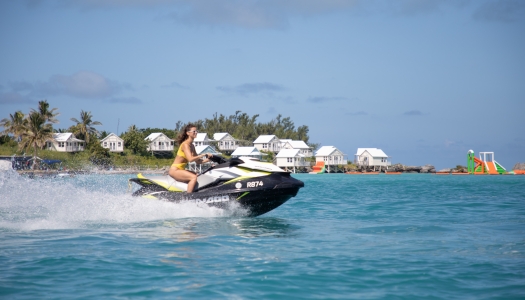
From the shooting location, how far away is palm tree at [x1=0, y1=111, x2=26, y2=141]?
213 feet

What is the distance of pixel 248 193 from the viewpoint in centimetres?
986

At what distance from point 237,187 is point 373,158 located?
8749cm

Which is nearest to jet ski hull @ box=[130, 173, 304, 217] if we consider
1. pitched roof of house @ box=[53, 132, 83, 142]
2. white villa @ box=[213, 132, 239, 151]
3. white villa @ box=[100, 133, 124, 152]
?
pitched roof of house @ box=[53, 132, 83, 142]

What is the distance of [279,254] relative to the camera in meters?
6.62

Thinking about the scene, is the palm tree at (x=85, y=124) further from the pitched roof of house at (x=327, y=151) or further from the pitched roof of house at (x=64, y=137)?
the pitched roof of house at (x=327, y=151)

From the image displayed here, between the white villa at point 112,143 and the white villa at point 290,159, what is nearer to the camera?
the white villa at point 112,143

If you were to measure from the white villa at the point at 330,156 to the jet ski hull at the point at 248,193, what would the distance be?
83739mm

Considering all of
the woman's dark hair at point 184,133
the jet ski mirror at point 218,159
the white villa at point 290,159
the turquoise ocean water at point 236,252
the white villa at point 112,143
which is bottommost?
the turquoise ocean water at point 236,252

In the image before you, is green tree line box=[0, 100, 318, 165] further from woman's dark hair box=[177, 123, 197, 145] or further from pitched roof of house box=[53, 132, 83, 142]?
woman's dark hair box=[177, 123, 197, 145]

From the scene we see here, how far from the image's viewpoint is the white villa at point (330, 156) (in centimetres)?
9356

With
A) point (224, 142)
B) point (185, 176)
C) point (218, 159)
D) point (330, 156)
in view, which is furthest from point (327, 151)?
point (185, 176)

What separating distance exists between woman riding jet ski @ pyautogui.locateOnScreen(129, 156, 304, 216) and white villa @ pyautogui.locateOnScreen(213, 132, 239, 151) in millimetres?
86577

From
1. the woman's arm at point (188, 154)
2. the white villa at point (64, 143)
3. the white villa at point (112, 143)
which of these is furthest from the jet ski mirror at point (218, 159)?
the white villa at point (112, 143)

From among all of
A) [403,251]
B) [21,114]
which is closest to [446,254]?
[403,251]
